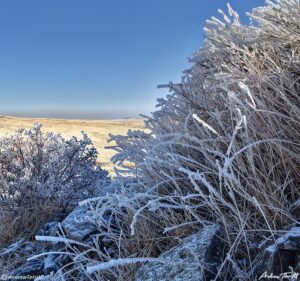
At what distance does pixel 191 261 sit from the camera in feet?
7.09

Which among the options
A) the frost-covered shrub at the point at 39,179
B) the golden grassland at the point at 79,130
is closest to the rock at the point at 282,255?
the frost-covered shrub at the point at 39,179

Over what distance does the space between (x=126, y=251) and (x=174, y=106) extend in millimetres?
1262

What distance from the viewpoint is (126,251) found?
2.64 m

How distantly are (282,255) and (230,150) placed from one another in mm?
569

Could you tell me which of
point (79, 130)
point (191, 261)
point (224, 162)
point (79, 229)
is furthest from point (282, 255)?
point (79, 130)

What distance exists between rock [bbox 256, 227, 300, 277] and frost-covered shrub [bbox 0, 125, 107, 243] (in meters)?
2.73

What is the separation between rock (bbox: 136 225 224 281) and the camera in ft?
6.84

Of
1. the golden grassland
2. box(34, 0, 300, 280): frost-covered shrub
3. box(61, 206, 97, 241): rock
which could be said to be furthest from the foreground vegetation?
the golden grassland

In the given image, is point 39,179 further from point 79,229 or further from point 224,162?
point 224,162

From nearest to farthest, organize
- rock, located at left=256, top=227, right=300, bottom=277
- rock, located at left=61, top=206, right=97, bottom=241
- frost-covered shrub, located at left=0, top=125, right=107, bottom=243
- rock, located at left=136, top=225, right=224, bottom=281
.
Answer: rock, located at left=256, top=227, right=300, bottom=277 < rock, located at left=136, top=225, right=224, bottom=281 < rock, located at left=61, top=206, right=97, bottom=241 < frost-covered shrub, located at left=0, top=125, right=107, bottom=243

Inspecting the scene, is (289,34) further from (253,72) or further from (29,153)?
(29,153)

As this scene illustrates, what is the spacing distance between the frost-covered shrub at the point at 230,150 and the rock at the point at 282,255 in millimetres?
97

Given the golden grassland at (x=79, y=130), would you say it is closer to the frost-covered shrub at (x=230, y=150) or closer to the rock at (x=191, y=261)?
the frost-covered shrub at (x=230, y=150)

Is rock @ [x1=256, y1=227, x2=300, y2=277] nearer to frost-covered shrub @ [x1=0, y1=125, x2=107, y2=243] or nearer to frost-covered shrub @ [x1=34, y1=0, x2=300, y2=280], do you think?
frost-covered shrub @ [x1=34, y1=0, x2=300, y2=280]
